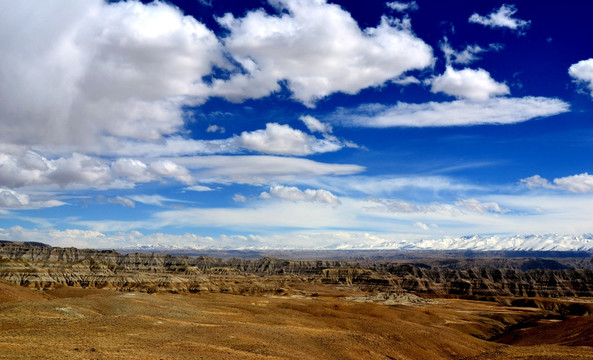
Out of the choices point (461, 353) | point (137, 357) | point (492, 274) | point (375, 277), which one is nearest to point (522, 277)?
point (492, 274)

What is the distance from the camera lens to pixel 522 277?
188875 mm

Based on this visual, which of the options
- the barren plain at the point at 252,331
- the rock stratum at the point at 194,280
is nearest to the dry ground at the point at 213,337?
the barren plain at the point at 252,331

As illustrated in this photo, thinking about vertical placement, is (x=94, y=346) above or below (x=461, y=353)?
above

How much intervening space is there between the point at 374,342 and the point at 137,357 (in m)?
25.6

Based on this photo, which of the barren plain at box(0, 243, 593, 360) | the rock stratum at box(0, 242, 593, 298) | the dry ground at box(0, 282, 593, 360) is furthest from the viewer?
the rock stratum at box(0, 242, 593, 298)

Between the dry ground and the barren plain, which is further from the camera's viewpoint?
the barren plain

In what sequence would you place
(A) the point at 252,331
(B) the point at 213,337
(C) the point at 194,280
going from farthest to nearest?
(C) the point at 194,280, (A) the point at 252,331, (B) the point at 213,337

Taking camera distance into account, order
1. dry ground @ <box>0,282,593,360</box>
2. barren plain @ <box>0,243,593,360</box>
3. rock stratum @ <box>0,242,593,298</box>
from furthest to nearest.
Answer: rock stratum @ <box>0,242,593,298</box>
barren plain @ <box>0,243,593,360</box>
dry ground @ <box>0,282,593,360</box>

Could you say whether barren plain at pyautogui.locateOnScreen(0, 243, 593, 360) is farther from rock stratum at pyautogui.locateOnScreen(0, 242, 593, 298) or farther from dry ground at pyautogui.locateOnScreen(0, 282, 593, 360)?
rock stratum at pyautogui.locateOnScreen(0, 242, 593, 298)

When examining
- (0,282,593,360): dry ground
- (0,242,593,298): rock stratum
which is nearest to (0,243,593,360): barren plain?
(0,282,593,360): dry ground

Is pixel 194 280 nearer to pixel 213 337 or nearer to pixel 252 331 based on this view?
pixel 252 331

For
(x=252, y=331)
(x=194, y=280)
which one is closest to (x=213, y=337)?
(x=252, y=331)

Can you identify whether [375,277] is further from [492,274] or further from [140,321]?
[140,321]

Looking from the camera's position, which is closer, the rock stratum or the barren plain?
the barren plain
